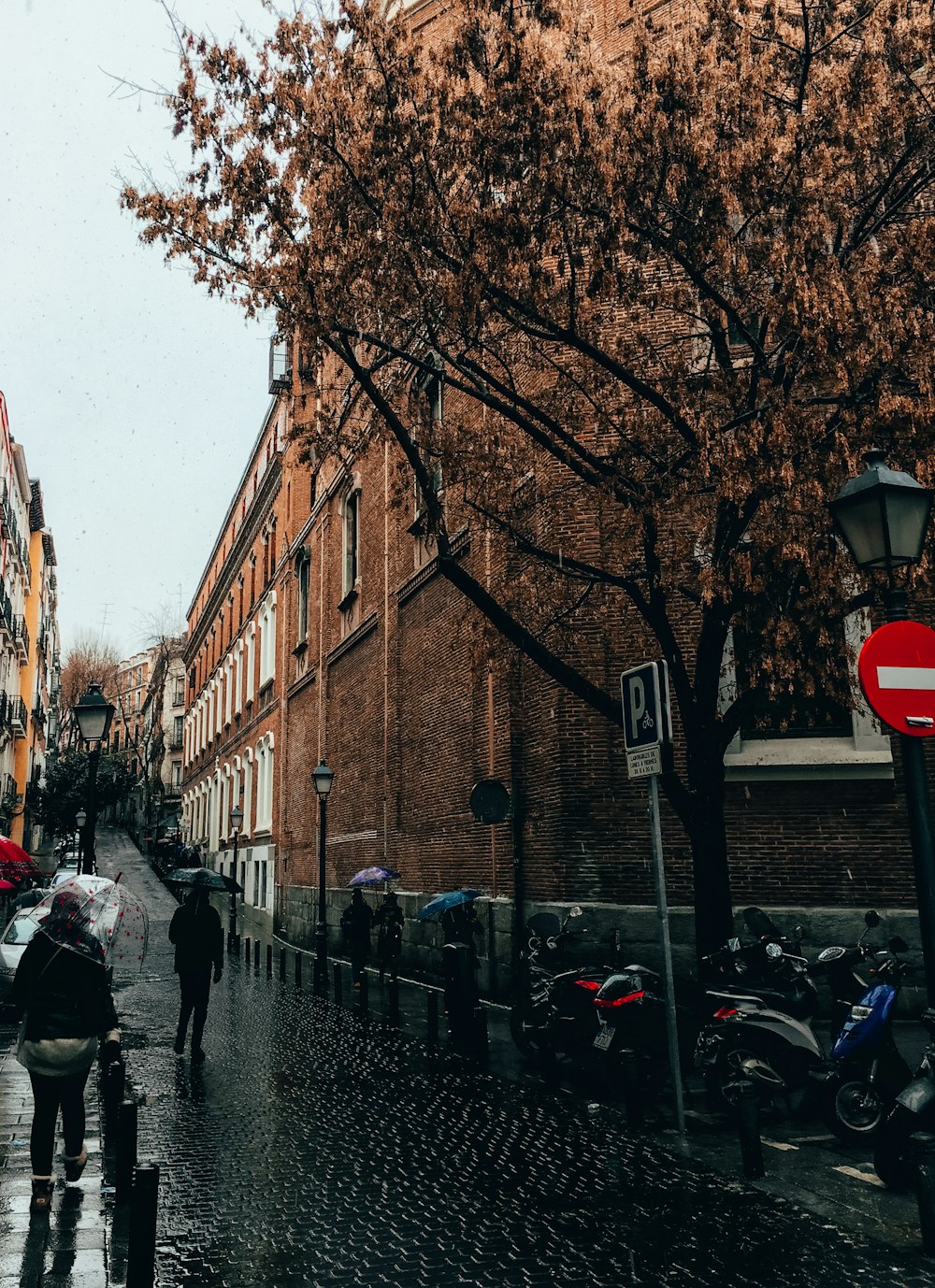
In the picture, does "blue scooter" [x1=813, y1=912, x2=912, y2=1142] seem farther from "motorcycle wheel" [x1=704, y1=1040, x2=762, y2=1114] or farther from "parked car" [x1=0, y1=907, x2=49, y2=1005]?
"parked car" [x1=0, y1=907, x2=49, y2=1005]

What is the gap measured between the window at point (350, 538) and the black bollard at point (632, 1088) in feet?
61.4

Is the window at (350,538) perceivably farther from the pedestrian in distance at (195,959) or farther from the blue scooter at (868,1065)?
the blue scooter at (868,1065)

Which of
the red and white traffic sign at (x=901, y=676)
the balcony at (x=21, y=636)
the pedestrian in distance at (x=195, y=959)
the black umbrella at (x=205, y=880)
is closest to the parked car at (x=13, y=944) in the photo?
the black umbrella at (x=205, y=880)

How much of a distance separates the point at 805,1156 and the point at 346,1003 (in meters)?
9.71

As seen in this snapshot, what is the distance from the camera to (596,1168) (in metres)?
6.60

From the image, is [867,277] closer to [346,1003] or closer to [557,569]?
[557,569]

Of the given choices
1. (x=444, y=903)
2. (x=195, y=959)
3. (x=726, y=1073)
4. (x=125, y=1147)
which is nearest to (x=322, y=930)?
(x=444, y=903)

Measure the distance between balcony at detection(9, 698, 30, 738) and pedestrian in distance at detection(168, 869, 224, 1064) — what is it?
126ft

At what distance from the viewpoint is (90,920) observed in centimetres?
618

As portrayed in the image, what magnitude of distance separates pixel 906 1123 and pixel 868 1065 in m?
1.31

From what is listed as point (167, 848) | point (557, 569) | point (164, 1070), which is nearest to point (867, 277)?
point (557, 569)

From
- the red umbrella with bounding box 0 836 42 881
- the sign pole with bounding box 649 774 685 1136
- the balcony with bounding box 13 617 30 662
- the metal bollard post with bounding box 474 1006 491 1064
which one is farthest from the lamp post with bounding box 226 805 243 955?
the balcony with bounding box 13 617 30 662

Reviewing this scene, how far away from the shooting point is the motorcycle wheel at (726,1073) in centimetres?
771

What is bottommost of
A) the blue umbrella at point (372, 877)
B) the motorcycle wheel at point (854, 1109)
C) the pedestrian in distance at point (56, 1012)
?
the motorcycle wheel at point (854, 1109)
